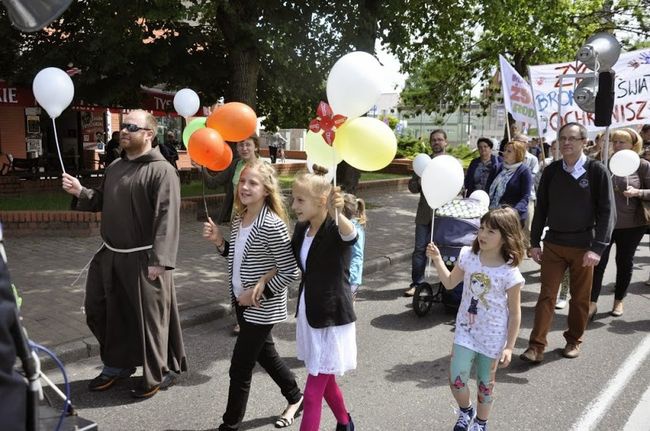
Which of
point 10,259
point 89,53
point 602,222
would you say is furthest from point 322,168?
point 89,53

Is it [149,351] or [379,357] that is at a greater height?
[149,351]

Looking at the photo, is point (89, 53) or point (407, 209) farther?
point (407, 209)

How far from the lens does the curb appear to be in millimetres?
4555

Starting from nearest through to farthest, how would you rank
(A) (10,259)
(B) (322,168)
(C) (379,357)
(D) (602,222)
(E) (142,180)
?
(B) (322,168), (E) (142,180), (D) (602,222), (C) (379,357), (A) (10,259)

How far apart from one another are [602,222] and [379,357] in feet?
6.88

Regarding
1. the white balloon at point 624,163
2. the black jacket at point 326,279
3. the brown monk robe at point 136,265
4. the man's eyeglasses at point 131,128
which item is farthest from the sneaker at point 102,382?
the white balloon at point 624,163

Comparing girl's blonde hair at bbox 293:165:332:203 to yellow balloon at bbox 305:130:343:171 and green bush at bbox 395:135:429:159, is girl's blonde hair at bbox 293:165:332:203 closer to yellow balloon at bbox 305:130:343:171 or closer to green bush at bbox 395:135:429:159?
yellow balloon at bbox 305:130:343:171

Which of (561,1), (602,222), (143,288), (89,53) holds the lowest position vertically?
(143,288)

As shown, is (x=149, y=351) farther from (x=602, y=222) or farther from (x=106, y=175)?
(x=602, y=222)

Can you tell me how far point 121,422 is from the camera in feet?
11.9

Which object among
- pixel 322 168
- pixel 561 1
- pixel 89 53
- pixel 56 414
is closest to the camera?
pixel 56 414

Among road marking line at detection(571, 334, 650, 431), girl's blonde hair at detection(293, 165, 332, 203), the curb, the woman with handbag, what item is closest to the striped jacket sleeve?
girl's blonde hair at detection(293, 165, 332, 203)

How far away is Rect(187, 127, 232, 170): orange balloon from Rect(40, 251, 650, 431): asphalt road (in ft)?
5.51

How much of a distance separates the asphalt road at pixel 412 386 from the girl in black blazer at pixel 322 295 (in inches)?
27.7
